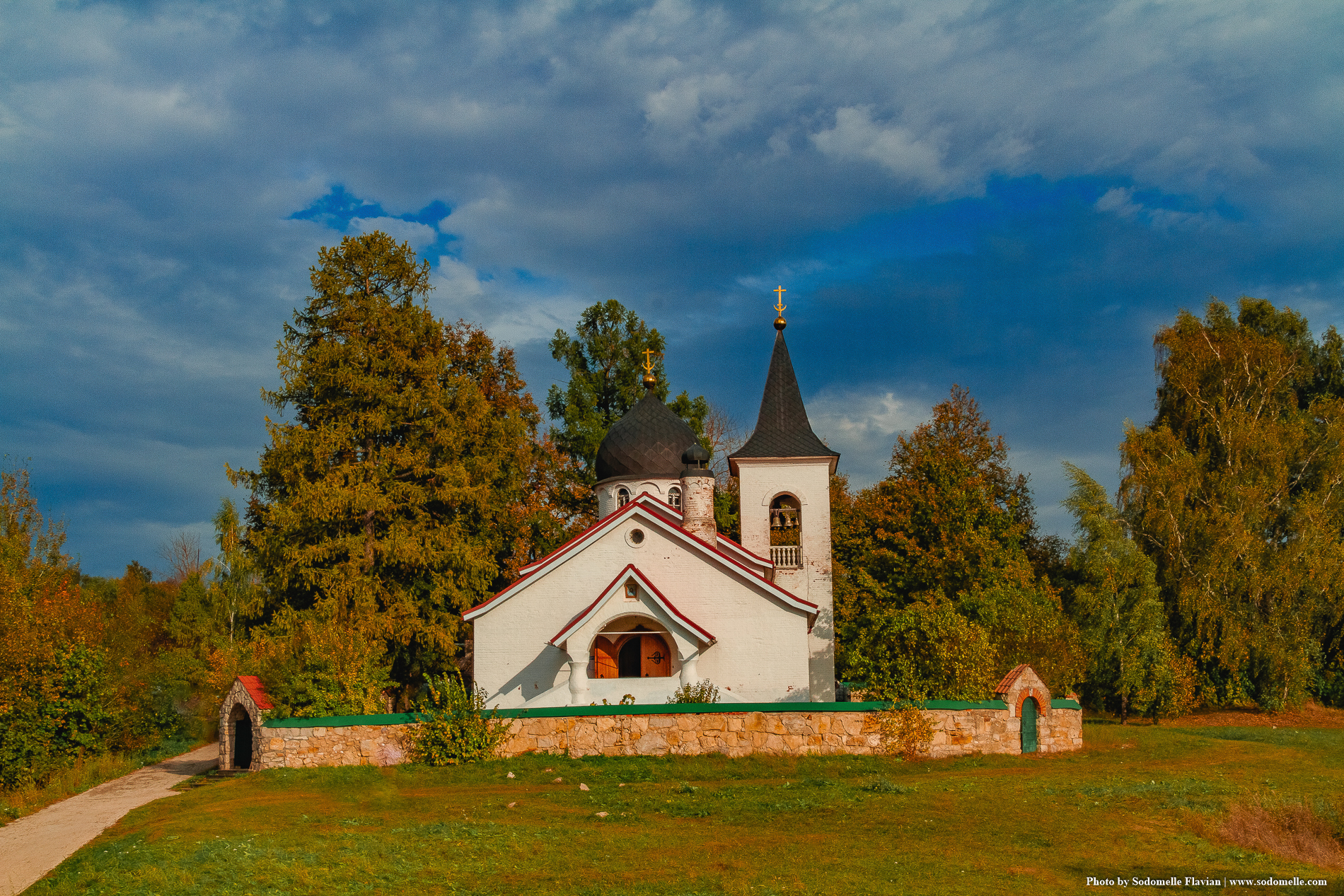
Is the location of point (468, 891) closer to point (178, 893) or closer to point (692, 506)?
point (178, 893)

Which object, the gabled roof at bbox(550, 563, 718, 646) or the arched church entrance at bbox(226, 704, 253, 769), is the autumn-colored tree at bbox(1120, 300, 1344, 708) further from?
the arched church entrance at bbox(226, 704, 253, 769)

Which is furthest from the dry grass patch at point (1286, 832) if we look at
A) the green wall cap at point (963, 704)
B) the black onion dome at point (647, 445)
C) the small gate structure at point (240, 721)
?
the black onion dome at point (647, 445)

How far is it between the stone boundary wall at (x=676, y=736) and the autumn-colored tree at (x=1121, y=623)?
449 inches

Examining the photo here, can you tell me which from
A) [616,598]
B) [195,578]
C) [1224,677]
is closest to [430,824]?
[616,598]

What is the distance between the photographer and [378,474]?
89.8ft

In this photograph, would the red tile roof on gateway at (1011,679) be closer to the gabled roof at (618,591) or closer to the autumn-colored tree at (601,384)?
the gabled roof at (618,591)

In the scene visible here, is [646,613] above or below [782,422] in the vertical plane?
below

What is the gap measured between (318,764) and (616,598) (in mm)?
7139

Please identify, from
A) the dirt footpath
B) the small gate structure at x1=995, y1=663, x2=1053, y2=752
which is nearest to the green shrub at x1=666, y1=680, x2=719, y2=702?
the small gate structure at x1=995, y1=663, x2=1053, y2=752

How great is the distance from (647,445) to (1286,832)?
21.5 metres

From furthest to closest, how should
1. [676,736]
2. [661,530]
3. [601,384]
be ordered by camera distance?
[601,384]
[661,530]
[676,736]

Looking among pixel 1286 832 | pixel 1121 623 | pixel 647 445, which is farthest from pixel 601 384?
pixel 1286 832

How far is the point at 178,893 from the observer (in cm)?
940

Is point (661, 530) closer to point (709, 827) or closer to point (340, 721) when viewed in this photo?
point (340, 721)
